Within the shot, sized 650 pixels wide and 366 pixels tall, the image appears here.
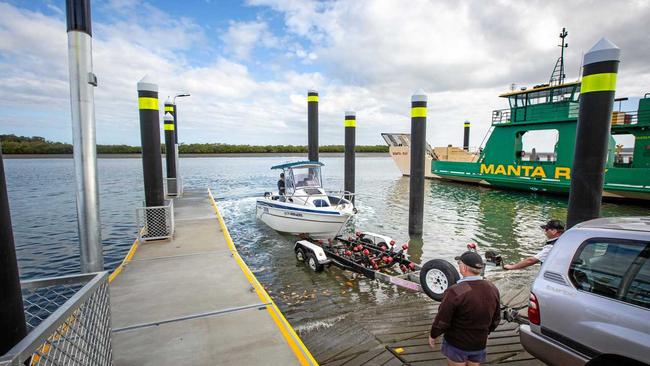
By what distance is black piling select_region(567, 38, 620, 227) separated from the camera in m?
5.71

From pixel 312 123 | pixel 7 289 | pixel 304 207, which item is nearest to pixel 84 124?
pixel 7 289

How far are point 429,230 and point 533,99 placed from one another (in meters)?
16.1

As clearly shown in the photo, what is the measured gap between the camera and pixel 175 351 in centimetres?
383

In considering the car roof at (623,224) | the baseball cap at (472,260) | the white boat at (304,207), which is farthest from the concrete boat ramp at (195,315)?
the white boat at (304,207)

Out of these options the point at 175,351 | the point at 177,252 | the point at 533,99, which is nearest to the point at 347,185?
the point at 177,252

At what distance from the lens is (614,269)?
2.89 m

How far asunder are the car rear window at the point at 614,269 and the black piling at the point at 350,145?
12.0 metres

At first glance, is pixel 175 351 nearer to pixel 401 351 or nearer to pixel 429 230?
pixel 401 351

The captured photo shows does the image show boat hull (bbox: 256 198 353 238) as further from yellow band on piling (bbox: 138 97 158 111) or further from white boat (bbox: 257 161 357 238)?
yellow band on piling (bbox: 138 97 158 111)

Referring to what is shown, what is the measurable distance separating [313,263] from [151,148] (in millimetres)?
5547

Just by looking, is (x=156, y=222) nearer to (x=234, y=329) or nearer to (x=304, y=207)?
(x=304, y=207)

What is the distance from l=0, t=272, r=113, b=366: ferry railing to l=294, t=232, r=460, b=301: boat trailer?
4645 millimetres

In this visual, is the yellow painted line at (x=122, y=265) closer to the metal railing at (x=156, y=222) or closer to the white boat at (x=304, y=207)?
the metal railing at (x=156, y=222)

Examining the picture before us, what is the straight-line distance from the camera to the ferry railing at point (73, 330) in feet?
5.73
